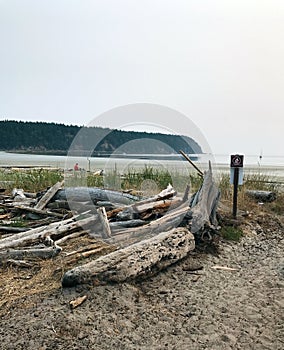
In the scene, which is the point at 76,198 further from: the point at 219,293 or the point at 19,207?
the point at 219,293

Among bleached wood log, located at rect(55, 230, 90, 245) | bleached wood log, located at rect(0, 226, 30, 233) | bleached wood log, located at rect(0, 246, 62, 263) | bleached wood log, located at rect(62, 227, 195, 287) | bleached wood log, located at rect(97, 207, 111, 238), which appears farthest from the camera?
bleached wood log, located at rect(0, 226, 30, 233)

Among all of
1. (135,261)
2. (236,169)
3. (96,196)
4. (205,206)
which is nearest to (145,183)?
(96,196)

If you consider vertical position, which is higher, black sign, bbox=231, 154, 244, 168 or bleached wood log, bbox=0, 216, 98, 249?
black sign, bbox=231, 154, 244, 168

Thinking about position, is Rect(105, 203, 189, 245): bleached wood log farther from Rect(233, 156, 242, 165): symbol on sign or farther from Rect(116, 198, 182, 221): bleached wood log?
Rect(233, 156, 242, 165): symbol on sign

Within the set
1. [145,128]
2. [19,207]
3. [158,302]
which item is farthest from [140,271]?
[19,207]

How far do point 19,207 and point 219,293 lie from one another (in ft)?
17.8

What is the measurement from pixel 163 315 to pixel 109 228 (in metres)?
2.90

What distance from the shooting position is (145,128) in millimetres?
8500

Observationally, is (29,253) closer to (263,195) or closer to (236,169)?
(236,169)

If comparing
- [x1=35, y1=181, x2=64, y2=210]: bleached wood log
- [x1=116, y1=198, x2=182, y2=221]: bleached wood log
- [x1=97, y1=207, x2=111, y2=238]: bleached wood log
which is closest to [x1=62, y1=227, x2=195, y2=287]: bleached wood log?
[x1=97, y1=207, x2=111, y2=238]: bleached wood log

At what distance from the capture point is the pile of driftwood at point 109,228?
5199 mm

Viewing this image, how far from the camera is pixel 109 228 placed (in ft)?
23.6

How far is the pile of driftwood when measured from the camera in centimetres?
520

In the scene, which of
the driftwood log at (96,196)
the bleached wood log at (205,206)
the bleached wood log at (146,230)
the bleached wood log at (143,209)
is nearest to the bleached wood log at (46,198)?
the driftwood log at (96,196)
